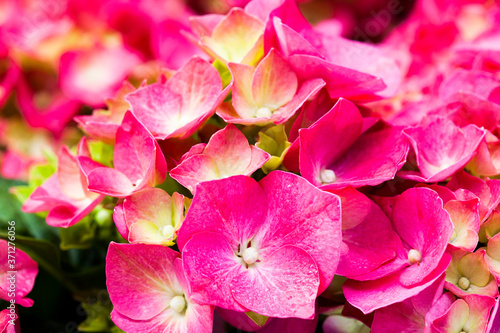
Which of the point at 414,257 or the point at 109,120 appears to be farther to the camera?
the point at 109,120

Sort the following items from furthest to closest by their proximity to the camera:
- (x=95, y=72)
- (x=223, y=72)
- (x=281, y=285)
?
1. (x=95, y=72)
2. (x=223, y=72)
3. (x=281, y=285)

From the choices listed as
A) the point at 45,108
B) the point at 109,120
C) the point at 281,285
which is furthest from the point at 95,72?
the point at 281,285

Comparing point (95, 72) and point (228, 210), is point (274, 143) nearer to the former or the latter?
point (228, 210)

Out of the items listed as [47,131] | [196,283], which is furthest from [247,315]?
[47,131]

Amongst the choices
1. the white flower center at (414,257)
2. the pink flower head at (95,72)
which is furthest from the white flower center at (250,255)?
the pink flower head at (95,72)

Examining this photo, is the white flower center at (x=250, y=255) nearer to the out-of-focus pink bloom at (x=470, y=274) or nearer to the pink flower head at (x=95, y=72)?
the out-of-focus pink bloom at (x=470, y=274)

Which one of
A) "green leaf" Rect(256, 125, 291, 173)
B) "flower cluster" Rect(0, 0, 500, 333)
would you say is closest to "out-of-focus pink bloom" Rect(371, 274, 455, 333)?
"flower cluster" Rect(0, 0, 500, 333)
